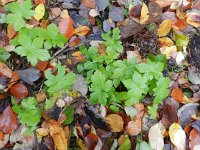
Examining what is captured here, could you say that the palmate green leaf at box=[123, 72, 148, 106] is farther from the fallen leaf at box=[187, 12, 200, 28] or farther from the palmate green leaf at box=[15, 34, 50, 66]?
the fallen leaf at box=[187, 12, 200, 28]

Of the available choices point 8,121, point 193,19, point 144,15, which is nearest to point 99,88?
point 8,121

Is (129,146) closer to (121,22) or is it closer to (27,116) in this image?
(27,116)

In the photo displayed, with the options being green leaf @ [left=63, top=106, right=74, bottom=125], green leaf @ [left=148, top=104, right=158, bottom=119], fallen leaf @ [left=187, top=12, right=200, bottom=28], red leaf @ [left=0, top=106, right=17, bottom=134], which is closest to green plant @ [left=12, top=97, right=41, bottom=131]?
red leaf @ [left=0, top=106, right=17, bottom=134]

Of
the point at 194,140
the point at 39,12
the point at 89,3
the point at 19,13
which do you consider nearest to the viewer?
the point at 194,140

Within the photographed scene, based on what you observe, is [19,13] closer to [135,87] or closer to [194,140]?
[135,87]

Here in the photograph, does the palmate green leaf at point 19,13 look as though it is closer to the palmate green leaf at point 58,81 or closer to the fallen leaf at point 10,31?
the fallen leaf at point 10,31
